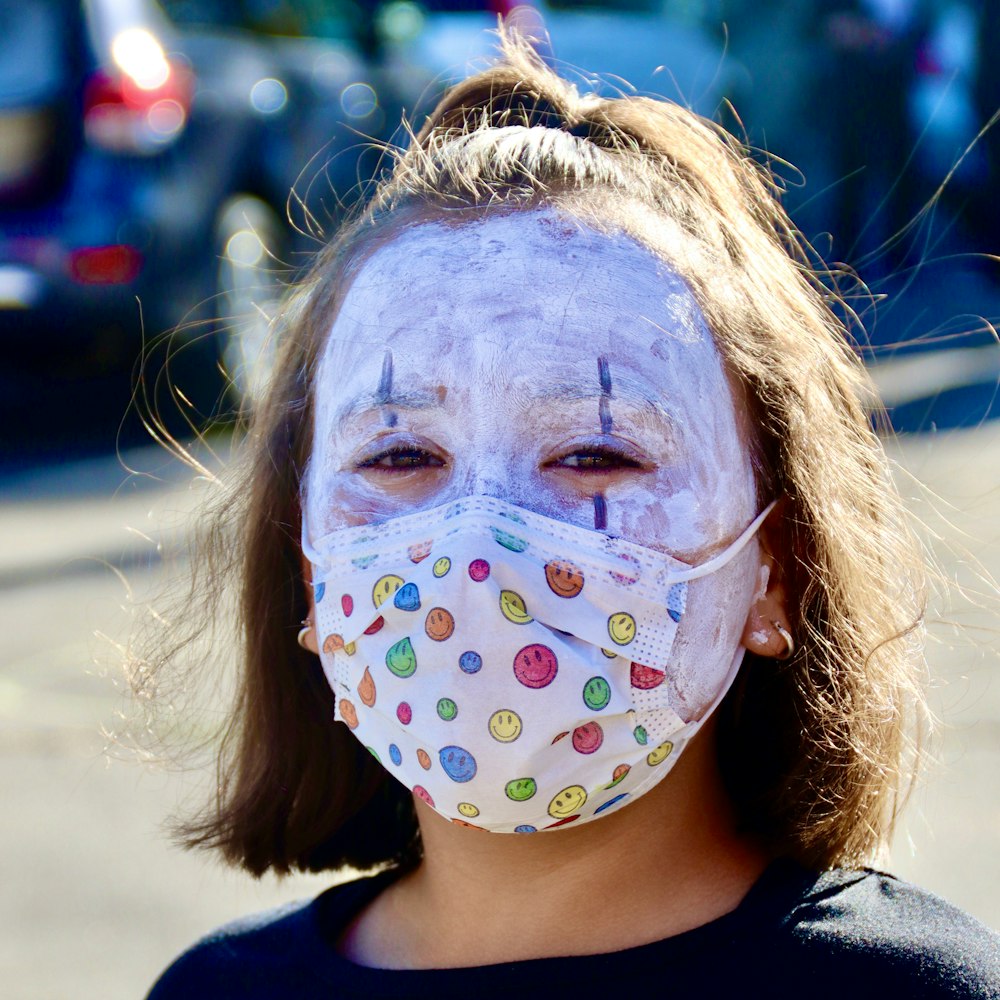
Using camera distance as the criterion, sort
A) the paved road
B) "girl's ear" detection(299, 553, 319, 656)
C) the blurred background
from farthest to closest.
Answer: the blurred background → the paved road → "girl's ear" detection(299, 553, 319, 656)

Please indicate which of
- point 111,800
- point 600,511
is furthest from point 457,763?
point 111,800

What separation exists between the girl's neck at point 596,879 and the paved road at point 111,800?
0.50 metres

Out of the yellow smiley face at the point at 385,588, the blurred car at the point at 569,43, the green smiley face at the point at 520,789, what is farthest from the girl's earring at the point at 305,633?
the blurred car at the point at 569,43

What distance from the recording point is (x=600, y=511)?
1702 millimetres

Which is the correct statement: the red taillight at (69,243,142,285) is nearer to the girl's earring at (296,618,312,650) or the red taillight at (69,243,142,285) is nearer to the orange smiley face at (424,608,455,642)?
the girl's earring at (296,618,312,650)

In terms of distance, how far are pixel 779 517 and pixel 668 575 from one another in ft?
0.68

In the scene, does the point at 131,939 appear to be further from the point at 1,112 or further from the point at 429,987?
the point at 1,112

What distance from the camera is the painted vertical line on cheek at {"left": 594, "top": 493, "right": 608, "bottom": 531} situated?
1.70m

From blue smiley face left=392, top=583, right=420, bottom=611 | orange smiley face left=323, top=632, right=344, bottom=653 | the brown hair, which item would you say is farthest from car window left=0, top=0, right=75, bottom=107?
blue smiley face left=392, top=583, right=420, bottom=611

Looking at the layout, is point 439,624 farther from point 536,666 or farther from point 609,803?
point 609,803

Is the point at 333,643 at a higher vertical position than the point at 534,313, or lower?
lower

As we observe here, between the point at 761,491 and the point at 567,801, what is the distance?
464 millimetres

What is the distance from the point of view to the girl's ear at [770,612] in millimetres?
1802

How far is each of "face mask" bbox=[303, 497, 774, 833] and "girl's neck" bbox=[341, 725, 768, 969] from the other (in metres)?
0.09
